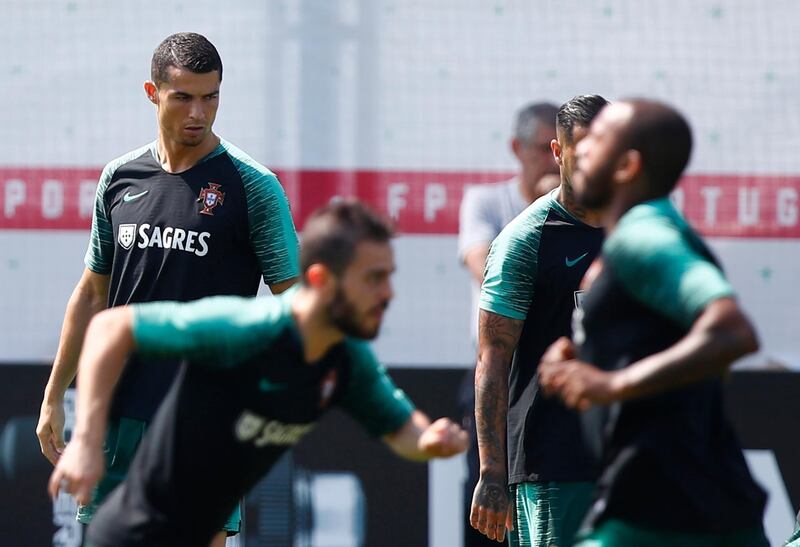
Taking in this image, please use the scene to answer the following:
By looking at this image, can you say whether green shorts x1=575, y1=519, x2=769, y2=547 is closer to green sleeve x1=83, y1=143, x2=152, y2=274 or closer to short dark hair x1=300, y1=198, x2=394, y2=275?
short dark hair x1=300, y1=198, x2=394, y2=275

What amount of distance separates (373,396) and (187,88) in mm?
1634

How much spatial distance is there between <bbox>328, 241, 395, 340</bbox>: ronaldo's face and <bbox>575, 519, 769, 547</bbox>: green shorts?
2.23 ft

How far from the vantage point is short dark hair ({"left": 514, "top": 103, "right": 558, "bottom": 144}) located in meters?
6.05

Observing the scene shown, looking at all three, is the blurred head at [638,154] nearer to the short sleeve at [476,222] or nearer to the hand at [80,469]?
the hand at [80,469]

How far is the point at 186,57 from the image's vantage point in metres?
4.73

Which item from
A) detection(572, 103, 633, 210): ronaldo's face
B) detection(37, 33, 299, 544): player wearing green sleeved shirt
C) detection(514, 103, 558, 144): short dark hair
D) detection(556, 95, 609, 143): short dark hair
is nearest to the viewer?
detection(572, 103, 633, 210): ronaldo's face

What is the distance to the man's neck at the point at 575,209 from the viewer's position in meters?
4.36

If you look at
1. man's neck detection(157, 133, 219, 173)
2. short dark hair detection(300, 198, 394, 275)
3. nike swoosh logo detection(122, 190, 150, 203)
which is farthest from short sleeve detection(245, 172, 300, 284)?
short dark hair detection(300, 198, 394, 275)

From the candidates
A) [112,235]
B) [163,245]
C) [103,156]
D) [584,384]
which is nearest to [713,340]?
[584,384]

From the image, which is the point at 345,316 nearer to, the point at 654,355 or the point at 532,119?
the point at 654,355

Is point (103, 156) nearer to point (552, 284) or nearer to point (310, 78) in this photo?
point (310, 78)

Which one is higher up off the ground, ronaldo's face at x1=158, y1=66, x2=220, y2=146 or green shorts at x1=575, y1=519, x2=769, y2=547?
ronaldo's face at x1=158, y1=66, x2=220, y2=146

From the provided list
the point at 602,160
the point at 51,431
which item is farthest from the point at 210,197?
the point at 602,160

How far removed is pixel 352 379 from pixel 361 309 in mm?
304
